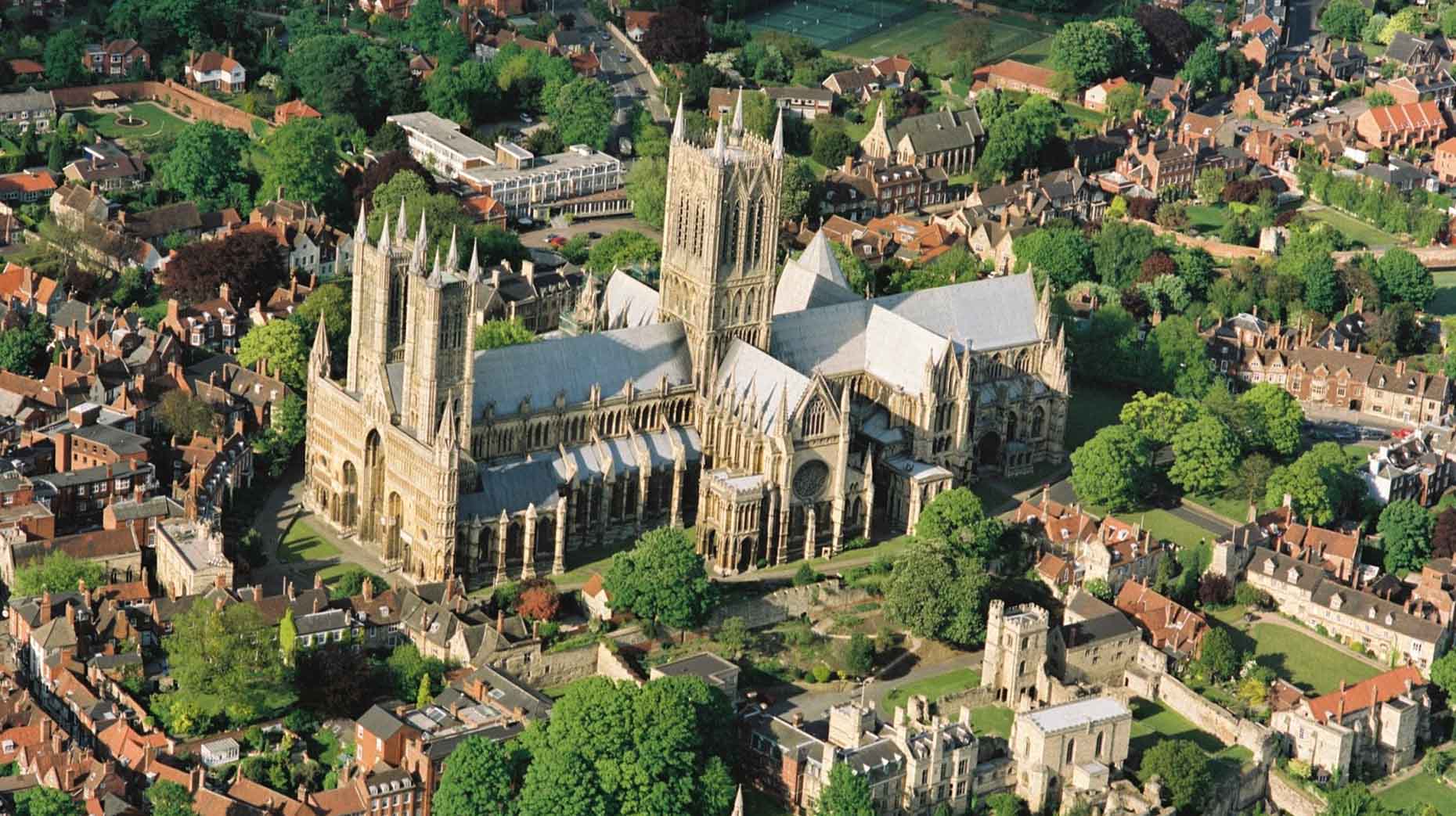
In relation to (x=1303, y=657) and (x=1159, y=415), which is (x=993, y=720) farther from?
(x=1159, y=415)

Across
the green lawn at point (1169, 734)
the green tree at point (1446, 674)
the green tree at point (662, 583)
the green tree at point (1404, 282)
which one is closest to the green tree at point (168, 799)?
the green tree at point (662, 583)

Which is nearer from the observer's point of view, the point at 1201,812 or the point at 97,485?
the point at 1201,812

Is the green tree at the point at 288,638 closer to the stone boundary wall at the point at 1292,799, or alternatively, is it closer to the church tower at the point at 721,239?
the church tower at the point at 721,239

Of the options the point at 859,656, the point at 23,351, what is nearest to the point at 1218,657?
the point at 859,656

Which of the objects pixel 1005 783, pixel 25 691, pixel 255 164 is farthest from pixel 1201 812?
pixel 255 164

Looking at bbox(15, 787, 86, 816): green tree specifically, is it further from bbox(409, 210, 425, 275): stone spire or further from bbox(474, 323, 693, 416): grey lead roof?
bbox(474, 323, 693, 416): grey lead roof

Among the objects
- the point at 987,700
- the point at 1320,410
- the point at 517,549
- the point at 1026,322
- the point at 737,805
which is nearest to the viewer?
the point at 737,805

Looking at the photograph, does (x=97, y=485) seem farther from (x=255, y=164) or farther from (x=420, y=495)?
(x=255, y=164)
